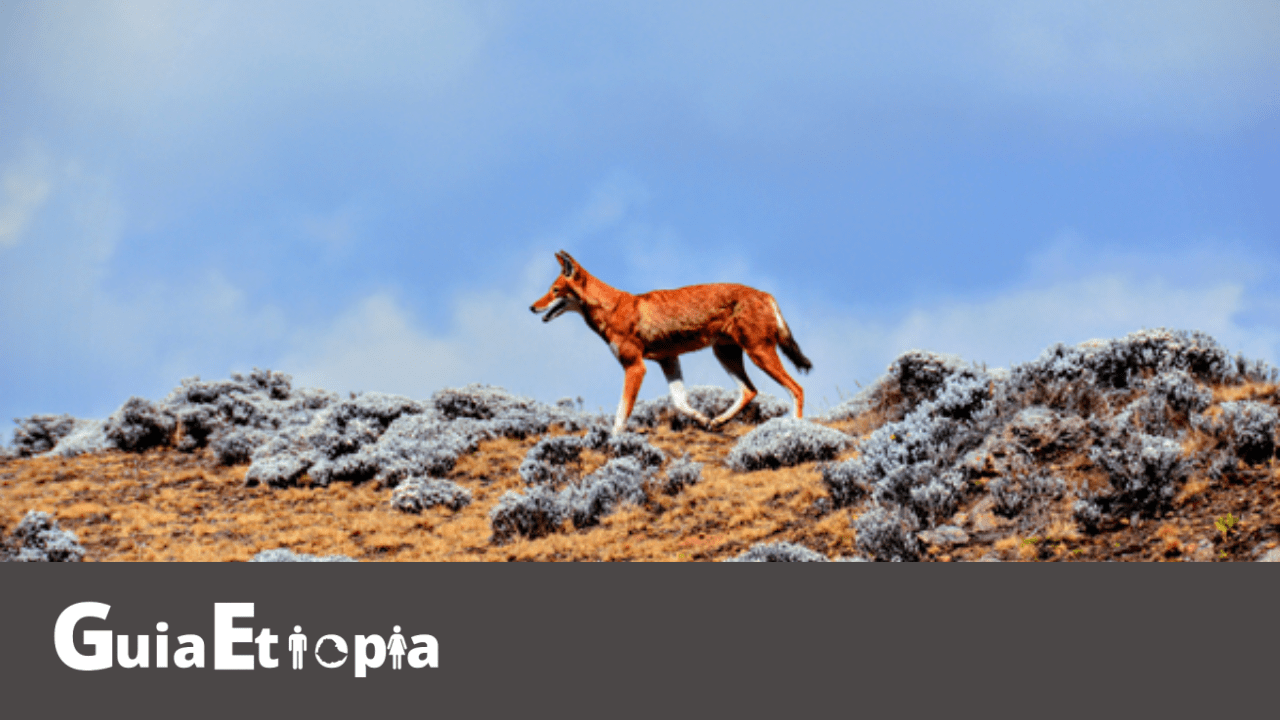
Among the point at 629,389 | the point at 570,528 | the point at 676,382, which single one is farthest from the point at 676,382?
the point at 570,528

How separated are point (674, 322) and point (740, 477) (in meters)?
4.11

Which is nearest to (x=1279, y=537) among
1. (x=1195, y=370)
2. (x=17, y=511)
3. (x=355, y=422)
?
(x=1195, y=370)

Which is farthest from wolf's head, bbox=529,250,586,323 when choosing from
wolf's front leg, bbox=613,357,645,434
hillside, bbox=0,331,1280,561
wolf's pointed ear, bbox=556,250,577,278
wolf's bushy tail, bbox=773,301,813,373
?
wolf's bushy tail, bbox=773,301,813,373

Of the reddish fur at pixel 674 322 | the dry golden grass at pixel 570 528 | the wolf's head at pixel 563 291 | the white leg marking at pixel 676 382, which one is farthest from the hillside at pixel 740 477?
the wolf's head at pixel 563 291

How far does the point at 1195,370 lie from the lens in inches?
517

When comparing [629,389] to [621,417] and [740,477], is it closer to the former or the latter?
[621,417]

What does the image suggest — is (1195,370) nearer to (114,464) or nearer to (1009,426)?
(1009,426)

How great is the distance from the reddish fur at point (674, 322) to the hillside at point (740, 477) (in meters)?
1.84

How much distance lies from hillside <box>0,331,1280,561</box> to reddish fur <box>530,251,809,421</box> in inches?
72.6

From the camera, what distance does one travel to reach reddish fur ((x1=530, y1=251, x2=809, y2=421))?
59.1 ft

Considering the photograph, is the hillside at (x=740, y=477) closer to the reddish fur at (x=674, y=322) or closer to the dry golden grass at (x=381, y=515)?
the dry golden grass at (x=381, y=515)

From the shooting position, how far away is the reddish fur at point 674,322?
59.1 ft

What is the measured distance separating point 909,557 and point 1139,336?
622 cm
